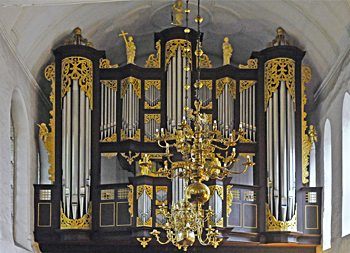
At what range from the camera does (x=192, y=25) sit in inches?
721

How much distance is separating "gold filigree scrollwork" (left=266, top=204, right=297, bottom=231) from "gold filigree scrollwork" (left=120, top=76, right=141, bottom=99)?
3970mm

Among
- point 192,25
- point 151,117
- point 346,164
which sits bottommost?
point 346,164

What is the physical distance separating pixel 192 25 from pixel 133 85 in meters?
3.12

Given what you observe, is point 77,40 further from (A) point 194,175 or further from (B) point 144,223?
(A) point 194,175

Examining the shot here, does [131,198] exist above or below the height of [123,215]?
above

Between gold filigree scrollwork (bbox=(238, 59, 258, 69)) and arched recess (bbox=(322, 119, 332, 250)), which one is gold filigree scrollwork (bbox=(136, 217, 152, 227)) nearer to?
arched recess (bbox=(322, 119, 332, 250))

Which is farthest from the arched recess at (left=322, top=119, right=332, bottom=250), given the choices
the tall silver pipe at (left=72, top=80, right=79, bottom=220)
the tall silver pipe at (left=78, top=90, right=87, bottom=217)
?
the tall silver pipe at (left=72, top=80, right=79, bottom=220)

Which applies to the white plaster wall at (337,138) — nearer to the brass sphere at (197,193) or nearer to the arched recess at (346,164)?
the arched recess at (346,164)

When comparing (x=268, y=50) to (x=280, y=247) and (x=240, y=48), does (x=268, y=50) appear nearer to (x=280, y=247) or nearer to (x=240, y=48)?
(x=240, y=48)

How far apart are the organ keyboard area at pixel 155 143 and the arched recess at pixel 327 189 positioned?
0.35 m

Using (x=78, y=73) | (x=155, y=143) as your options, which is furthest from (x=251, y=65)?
(x=78, y=73)

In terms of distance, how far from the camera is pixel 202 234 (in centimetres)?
1489

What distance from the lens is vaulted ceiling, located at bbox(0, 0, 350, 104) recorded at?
15.0m

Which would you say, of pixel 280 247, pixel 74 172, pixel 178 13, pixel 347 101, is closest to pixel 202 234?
pixel 280 247
